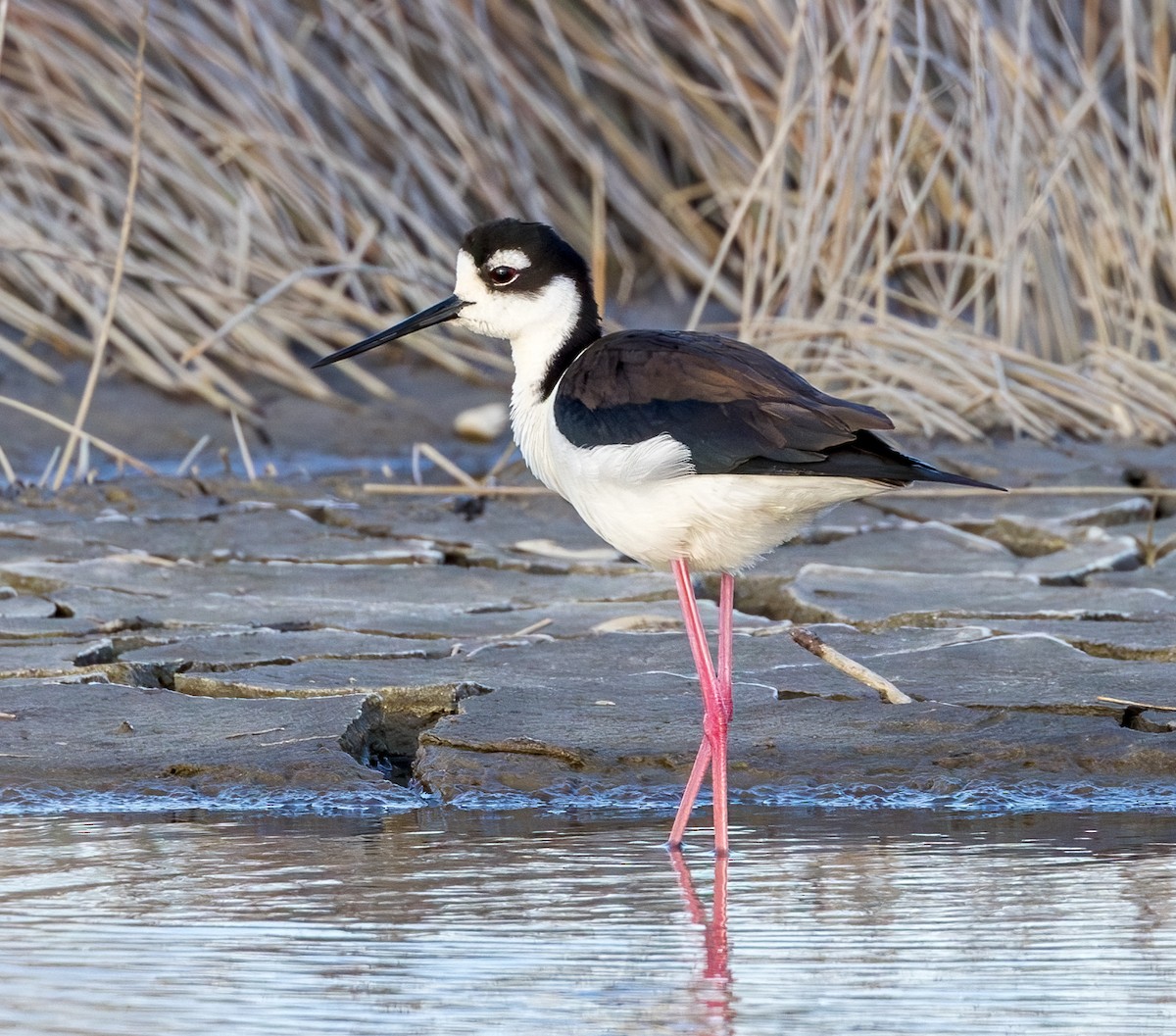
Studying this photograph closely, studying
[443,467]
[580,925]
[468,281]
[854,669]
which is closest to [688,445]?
[854,669]

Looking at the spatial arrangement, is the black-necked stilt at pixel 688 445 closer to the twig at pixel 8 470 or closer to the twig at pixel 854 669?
the twig at pixel 854 669

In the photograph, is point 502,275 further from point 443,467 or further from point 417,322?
point 443,467

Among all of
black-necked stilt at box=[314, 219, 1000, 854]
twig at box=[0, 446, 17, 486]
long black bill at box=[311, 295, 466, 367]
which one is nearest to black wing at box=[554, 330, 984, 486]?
black-necked stilt at box=[314, 219, 1000, 854]

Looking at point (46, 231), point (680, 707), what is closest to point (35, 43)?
point (46, 231)

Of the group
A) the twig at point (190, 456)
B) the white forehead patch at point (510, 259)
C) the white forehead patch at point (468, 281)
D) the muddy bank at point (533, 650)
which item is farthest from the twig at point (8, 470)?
the white forehead patch at point (510, 259)

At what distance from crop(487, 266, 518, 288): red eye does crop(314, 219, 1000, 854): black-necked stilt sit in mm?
19

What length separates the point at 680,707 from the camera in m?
4.25

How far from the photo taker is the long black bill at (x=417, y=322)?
4.44m

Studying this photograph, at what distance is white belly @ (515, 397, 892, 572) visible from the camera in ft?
12.1

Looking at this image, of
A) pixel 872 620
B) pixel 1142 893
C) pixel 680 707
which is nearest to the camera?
pixel 1142 893

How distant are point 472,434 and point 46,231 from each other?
1859 millimetres

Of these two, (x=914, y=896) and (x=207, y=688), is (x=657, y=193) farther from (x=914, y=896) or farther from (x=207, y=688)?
(x=914, y=896)

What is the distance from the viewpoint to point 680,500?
375cm

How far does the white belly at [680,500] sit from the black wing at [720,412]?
1.4 inches
